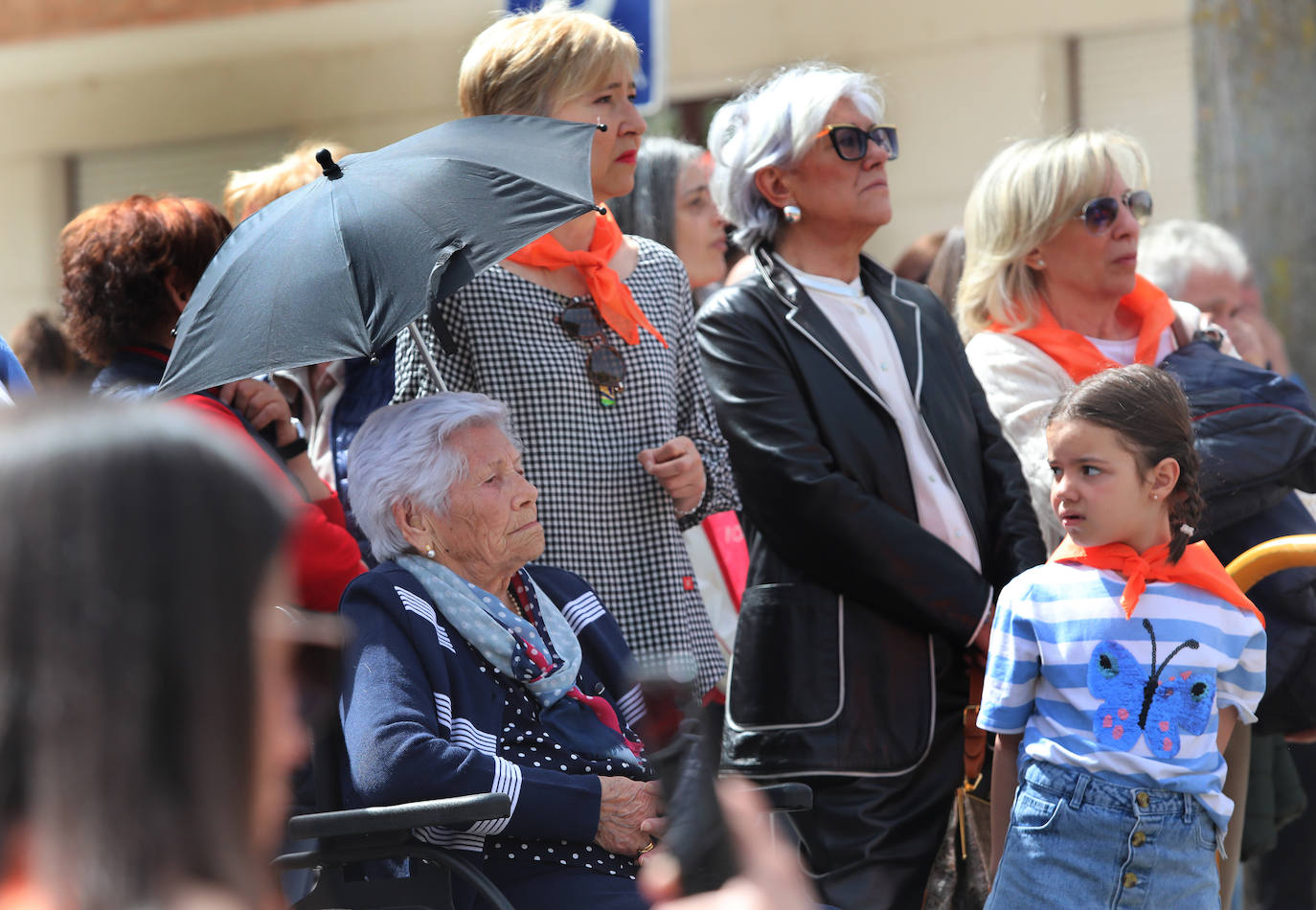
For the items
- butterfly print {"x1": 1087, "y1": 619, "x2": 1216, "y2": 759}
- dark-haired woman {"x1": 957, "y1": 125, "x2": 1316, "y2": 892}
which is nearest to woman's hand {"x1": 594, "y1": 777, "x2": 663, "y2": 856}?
butterfly print {"x1": 1087, "y1": 619, "x2": 1216, "y2": 759}

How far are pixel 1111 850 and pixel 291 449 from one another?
6.01 feet

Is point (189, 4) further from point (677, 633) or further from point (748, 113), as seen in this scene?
point (677, 633)

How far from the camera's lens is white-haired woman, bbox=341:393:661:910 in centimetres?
293

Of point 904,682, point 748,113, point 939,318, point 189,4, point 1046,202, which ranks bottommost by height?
point 904,682

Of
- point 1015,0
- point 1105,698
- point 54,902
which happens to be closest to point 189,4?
point 1015,0

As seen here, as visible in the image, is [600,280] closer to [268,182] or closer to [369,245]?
[369,245]

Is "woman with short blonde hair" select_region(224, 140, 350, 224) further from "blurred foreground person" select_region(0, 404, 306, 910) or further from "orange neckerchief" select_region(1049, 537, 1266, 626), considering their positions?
"blurred foreground person" select_region(0, 404, 306, 910)

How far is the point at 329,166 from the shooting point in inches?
127

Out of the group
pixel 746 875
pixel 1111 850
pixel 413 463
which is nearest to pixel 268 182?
pixel 413 463

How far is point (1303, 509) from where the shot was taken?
396 cm

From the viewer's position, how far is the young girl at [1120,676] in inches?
119

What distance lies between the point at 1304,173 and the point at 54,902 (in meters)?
5.52

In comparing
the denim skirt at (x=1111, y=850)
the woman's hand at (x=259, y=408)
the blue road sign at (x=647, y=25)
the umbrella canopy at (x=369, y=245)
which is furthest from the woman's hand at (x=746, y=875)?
the blue road sign at (x=647, y=25)

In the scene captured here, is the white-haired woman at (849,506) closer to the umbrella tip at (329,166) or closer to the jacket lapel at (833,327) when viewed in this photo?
the jacket lapel at (833,327)
